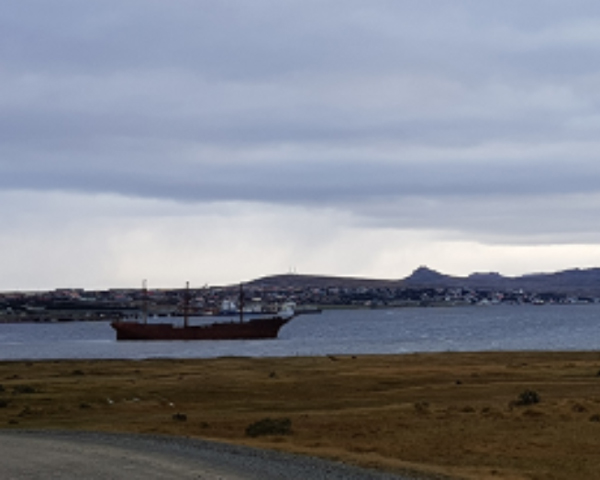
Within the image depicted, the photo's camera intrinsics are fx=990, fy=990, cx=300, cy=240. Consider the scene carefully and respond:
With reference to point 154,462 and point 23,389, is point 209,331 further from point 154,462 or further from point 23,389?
point 154,462

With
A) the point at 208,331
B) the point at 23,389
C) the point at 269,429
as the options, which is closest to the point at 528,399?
the point at 269,429

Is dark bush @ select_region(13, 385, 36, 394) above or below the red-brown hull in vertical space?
below

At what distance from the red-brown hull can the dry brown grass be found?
72734 millimetres

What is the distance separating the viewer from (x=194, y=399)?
42.9 metres

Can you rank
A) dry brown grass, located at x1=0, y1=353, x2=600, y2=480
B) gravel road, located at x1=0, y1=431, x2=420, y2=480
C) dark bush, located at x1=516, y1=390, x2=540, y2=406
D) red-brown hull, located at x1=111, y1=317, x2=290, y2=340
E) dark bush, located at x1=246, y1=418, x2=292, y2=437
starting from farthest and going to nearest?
1. red-brown hull, located at x1=111, y1=317, x2=290, y2=340
2. dark bush, located at x1=516, y1=390, x2=540, y2=406
3. dark bush, located at x1=246, y1=418, x2=292, y2=437
4. dry brown grass, located at x1=0, y1=353, x2=600, y2=480
5. gravel road, located at x1=0, y1=431, x2=420, y2=480

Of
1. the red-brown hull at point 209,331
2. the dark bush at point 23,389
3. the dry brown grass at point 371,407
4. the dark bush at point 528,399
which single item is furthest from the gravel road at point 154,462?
the red-brown hull at point 209,331

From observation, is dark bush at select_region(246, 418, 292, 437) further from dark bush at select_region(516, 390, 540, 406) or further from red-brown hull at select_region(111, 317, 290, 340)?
red-brown hull at select_region(111, 317, 290, 340)

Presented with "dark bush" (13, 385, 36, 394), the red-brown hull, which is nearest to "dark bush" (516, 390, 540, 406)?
"dark bush" (13, 385, 36, 394)

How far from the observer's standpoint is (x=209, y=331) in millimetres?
142500

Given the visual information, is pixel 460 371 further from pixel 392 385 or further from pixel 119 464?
pixel 119 464

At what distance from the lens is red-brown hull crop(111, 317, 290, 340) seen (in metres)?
142

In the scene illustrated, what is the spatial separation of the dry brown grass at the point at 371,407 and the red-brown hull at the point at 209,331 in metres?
72.7

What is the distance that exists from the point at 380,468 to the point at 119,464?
17.6 ft

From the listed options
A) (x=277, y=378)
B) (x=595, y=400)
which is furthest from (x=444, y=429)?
(x=277, y=378)
